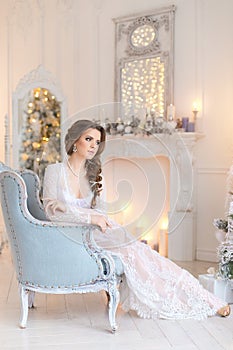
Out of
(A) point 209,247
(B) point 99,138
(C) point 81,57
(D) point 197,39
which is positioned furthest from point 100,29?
(B) point 99,138

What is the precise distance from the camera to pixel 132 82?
5.71 metres

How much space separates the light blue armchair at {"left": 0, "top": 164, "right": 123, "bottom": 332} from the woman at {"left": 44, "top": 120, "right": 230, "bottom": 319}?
A: 11cm

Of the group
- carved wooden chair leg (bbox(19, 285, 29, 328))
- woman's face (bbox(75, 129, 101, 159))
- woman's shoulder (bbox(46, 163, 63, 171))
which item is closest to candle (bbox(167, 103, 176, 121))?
woman's shoulder (bbox(46, 163, 63, 171))

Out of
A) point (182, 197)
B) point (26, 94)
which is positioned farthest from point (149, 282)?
point (26, 94)

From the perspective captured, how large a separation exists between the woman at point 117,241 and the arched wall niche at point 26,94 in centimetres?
276

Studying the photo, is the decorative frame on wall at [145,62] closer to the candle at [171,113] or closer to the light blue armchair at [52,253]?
the candle at [171,113]

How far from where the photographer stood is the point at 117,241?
331cm

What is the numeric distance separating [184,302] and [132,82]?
116 inches

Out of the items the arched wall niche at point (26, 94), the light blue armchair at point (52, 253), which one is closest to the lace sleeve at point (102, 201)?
the light blue armchair at point (52, 253)

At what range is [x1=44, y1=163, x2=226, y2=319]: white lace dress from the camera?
10.6 feet

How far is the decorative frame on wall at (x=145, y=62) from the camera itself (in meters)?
5.48

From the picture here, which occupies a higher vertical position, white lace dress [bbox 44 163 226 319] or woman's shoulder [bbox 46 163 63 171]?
woman's shoulder [bbox 46 163 63 171]

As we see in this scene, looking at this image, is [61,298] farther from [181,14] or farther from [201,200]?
[181,14]

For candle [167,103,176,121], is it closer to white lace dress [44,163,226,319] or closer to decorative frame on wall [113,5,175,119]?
decorative frame on wall [113,5,175,119]
